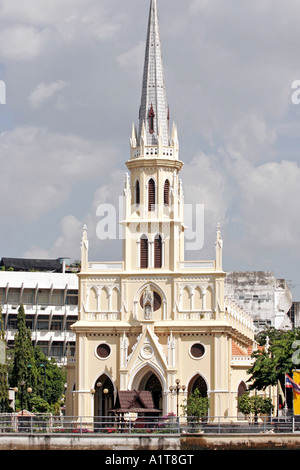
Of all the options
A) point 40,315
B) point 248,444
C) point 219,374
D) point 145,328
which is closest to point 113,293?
point 145,328

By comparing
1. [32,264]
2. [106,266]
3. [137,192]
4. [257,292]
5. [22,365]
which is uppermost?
[32,264]

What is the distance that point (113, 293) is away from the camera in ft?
338

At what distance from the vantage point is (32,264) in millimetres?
177500

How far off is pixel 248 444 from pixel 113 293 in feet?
117

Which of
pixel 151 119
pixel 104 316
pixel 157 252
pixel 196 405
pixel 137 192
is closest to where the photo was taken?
pixel 196 405

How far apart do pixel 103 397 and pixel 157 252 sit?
13.4 metres

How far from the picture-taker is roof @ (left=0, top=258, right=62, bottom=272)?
17500cm

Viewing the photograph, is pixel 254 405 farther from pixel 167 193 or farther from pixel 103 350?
pixel 167 193

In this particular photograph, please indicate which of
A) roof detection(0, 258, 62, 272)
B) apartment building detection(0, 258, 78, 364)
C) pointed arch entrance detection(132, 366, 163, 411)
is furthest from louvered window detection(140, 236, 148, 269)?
roof detection(0, 258, 62, 272)

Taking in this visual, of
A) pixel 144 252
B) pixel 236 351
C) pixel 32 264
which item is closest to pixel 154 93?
pixel 144 252

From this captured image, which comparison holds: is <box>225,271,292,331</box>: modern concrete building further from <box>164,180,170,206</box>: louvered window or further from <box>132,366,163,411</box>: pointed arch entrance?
<box>132,366,163,411</box>: pointed arch entrance

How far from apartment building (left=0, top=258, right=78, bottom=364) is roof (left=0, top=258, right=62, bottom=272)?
55.0ft

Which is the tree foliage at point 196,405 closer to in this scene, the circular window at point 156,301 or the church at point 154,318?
the church at point 154,318
